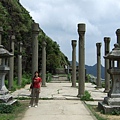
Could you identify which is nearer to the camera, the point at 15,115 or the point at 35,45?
the point at 15,115

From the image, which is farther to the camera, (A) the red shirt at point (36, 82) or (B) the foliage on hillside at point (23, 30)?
(B) the foliage on hillside at point (23, 30)

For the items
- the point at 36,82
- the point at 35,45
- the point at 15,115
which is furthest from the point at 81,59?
the point at 15,115

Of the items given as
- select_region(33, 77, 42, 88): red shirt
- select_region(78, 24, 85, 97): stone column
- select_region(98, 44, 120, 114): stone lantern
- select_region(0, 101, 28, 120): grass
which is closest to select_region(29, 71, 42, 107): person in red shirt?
select_region(33, 77, 42, 88): red shirt

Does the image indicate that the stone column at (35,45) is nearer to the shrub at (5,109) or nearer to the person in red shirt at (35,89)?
the person in red shirt at (35,89)

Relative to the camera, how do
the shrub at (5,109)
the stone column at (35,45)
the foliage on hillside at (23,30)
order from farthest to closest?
the foliage on hillside at (23,30) → the stone column at (35,45) → the shrub at (5,109)

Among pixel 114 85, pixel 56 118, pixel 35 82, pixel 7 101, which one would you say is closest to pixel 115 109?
pixel 114 85

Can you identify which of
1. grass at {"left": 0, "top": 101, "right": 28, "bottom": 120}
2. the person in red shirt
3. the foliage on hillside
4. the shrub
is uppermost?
the foliage on hillside

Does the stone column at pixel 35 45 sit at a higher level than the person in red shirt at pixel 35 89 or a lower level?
higher

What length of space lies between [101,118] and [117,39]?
866 centimetres

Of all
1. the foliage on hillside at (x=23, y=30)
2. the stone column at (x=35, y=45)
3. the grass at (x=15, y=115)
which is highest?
the foliage on hillside at (x=23, y=30)

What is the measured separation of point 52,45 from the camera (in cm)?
5494

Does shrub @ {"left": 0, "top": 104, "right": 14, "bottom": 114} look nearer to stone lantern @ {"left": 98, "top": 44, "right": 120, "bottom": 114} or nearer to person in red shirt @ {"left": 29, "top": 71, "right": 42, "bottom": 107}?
person in red shirt @ {"left": 29, "top": 71, "right": 42, "bottom": 107}

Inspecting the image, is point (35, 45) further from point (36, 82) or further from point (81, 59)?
point (36, 82)

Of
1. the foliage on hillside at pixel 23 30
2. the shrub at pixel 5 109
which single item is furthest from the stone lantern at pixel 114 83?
the foliage on hillside at pixel 23 30
